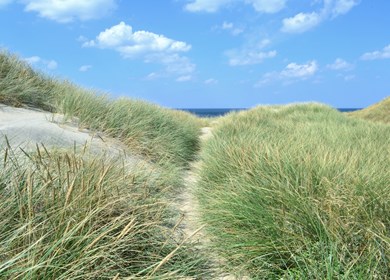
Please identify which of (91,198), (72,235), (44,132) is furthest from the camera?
(44,132)

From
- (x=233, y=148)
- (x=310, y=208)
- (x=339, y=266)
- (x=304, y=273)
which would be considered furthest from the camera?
(x=233, y=148)

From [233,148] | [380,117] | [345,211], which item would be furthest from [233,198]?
[380,117]

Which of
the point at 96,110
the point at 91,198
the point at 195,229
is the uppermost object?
the point at 96,110

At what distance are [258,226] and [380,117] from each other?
63.5ft

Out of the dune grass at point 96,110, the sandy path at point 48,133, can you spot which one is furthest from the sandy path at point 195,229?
the dune grass at point 96,110

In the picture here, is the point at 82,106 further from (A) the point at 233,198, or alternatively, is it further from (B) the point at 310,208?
(B) the point at 310,208

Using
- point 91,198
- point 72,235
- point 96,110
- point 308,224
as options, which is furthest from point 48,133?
point 308,224

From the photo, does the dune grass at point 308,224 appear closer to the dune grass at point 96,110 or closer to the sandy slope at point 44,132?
the sandy slope at point 44,132

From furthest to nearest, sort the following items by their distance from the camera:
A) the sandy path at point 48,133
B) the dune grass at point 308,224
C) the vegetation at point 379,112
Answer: the vegetation at point 379,112 → the sandy path at point 48,133 → the dune grass at point 308,224

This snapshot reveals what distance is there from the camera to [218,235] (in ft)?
9.77

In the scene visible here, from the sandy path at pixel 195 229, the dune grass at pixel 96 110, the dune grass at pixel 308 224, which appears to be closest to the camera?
the dune grass at pixel 308 224

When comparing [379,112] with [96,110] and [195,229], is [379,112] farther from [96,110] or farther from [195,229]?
[195,229]

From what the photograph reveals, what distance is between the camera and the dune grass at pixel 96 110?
6.27 metres

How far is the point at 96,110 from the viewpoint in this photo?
Answer: 679 centimetres
